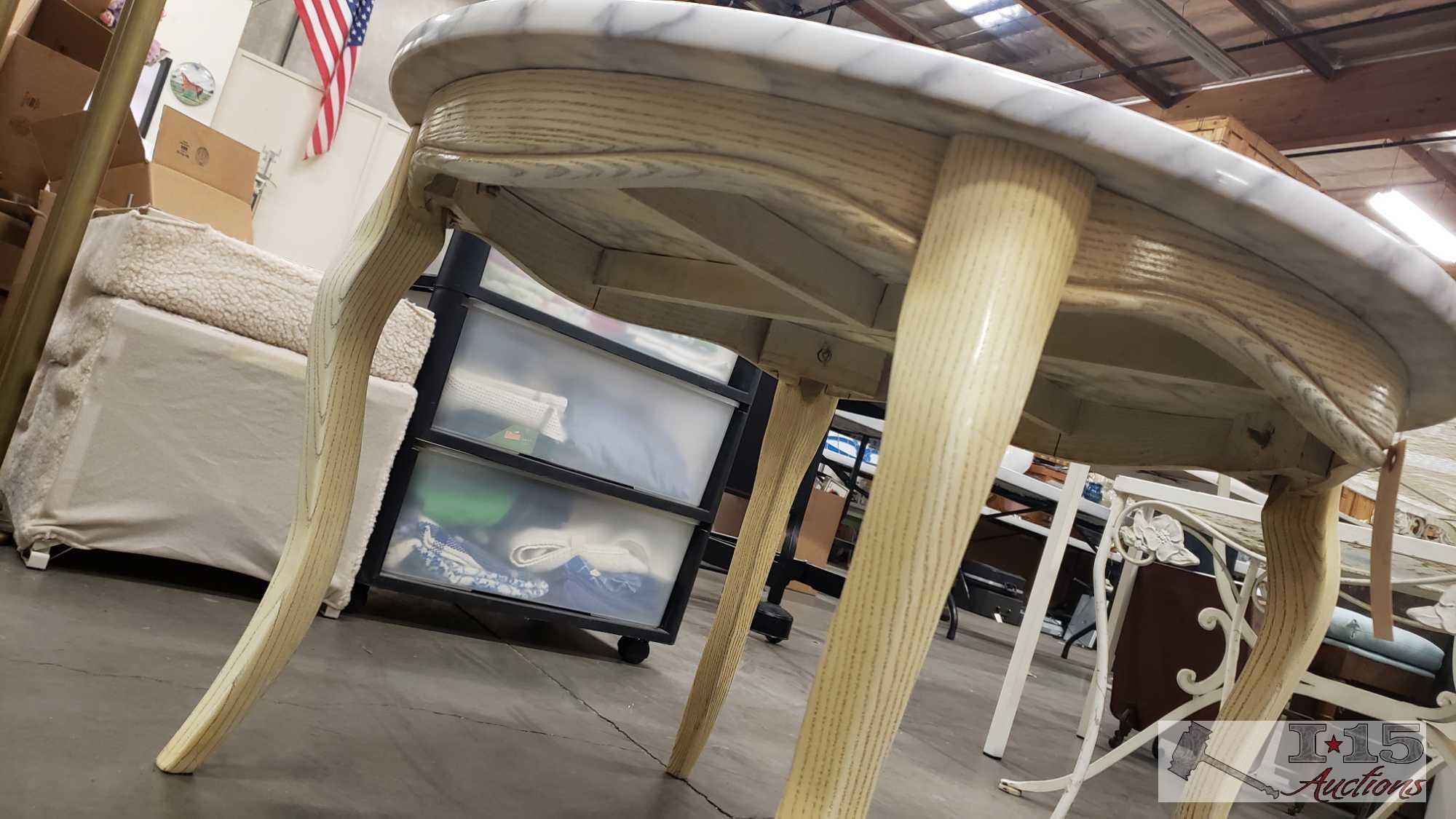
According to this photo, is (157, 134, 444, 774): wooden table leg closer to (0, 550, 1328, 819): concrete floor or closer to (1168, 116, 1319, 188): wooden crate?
(0, 550, 1328, 819): concrete floor

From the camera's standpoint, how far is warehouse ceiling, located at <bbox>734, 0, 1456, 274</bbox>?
443 cm

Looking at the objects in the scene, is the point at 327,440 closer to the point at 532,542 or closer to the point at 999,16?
the point at 532,542

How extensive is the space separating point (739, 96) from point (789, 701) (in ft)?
5.69

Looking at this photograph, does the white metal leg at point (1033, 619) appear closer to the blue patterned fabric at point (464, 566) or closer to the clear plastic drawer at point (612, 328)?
the clear plastic drawer at point (612, 328)

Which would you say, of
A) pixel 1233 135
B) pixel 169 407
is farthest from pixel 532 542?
pixel 1233 135

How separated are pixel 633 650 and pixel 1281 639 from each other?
1.39m

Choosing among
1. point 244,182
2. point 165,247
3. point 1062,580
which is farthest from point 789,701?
point 1062,580

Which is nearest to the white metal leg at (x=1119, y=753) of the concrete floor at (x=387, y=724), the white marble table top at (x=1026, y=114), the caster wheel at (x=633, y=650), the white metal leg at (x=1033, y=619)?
the concrete floor at (x=387, y=724)

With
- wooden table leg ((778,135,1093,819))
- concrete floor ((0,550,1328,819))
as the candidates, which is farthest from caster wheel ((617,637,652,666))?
wooden table leg ((778,135,1093,819))

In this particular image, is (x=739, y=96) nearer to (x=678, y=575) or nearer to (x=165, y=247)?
(x=165, y=247)

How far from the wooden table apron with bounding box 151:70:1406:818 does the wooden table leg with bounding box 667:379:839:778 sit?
0.96ft

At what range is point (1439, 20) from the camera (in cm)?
431

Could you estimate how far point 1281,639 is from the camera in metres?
0.68

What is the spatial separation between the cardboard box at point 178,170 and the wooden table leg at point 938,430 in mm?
1631
